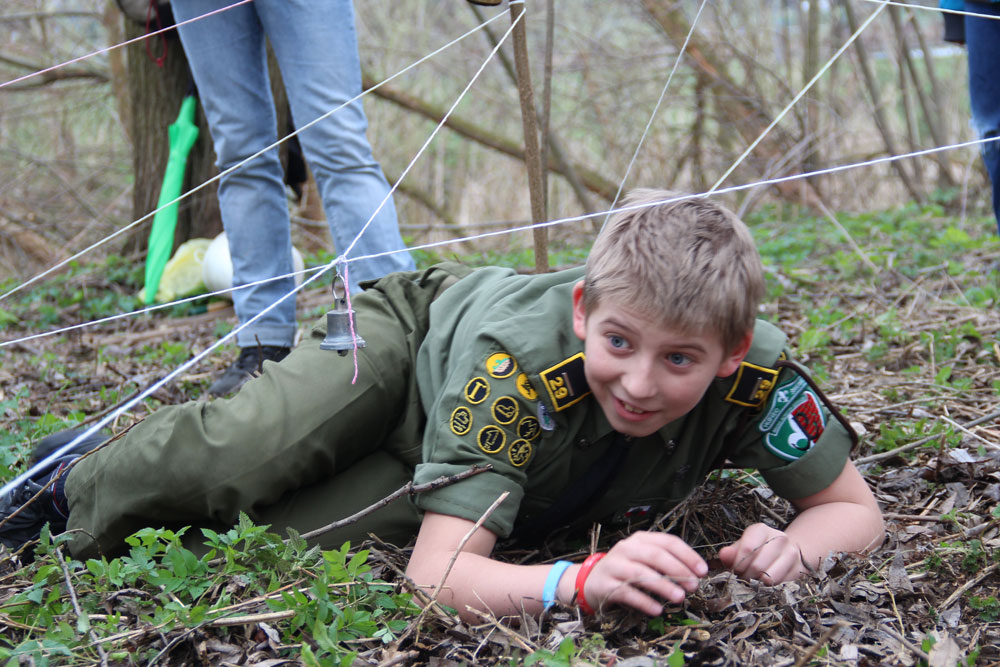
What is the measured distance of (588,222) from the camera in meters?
7.61

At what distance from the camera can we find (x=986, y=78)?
9.43ft

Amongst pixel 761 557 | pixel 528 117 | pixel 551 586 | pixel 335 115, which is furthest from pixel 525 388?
pixel 335 115

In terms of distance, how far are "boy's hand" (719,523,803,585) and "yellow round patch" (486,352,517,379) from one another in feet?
1.63

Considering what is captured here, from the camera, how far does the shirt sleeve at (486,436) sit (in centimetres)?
163

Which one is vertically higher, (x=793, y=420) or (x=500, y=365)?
(x=500, y=365)

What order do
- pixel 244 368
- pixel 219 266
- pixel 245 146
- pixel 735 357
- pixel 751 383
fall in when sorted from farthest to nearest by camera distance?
pixel 219 266
pixel 245 146
pixel 244 368
pixel 751 383
pixel 735 357

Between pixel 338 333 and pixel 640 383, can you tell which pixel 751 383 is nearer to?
pixel 640 383

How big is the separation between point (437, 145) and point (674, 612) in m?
8.01

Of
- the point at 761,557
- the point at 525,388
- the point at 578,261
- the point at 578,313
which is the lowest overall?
the point at 761,557

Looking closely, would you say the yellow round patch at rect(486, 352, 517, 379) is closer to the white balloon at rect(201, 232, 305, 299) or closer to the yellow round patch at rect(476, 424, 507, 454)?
the yellow round patch at rect(476, 424, 507, 454)

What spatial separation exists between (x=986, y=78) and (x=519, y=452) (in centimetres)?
215

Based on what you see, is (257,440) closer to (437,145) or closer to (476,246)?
(476,246)

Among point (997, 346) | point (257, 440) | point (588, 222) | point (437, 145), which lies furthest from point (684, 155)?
point (257, 440)

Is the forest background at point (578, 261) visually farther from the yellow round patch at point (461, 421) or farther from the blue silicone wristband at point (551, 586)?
the yellow round patch at point (461, 421)
